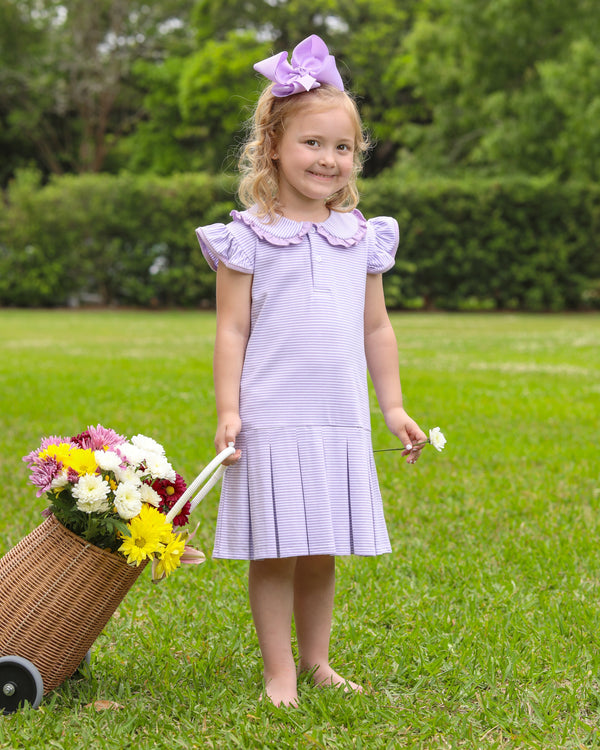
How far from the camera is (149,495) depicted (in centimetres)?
230

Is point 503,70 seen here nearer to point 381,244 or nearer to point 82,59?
point 82,59

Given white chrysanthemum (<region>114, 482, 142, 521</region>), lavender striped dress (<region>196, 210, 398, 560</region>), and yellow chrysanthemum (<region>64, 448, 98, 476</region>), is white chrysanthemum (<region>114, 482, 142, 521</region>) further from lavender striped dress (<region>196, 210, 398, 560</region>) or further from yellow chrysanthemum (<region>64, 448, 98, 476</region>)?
lavender striped dress (<region>196, 210, 398, 560</region>)

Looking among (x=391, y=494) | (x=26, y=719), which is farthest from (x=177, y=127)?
(x=26, y=719)

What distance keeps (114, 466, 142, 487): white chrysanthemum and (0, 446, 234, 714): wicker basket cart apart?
4.5 inches

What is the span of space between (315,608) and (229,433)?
55 centimetres

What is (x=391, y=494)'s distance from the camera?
4590 mm

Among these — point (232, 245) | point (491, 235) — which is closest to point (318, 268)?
point (232, 245)

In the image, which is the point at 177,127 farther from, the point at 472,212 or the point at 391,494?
the point at 391,494

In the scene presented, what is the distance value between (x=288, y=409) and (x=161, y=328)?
559 inches

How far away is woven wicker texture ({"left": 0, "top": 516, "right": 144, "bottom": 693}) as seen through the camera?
7.48 ft

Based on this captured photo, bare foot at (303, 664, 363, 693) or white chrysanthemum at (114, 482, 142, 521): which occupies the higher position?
white chrysanthemum at (114, 482, 142, 521)

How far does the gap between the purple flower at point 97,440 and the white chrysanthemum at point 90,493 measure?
0.17 m

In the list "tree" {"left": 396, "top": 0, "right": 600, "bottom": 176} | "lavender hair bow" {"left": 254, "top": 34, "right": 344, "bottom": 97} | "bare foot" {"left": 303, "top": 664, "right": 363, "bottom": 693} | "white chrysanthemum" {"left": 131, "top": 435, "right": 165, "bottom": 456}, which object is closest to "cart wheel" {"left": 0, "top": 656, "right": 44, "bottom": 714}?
"white chrysanthemum" {"left": 131, "top": 435, "right": 165, "bottom": 456}

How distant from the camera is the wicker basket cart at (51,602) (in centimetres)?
228
